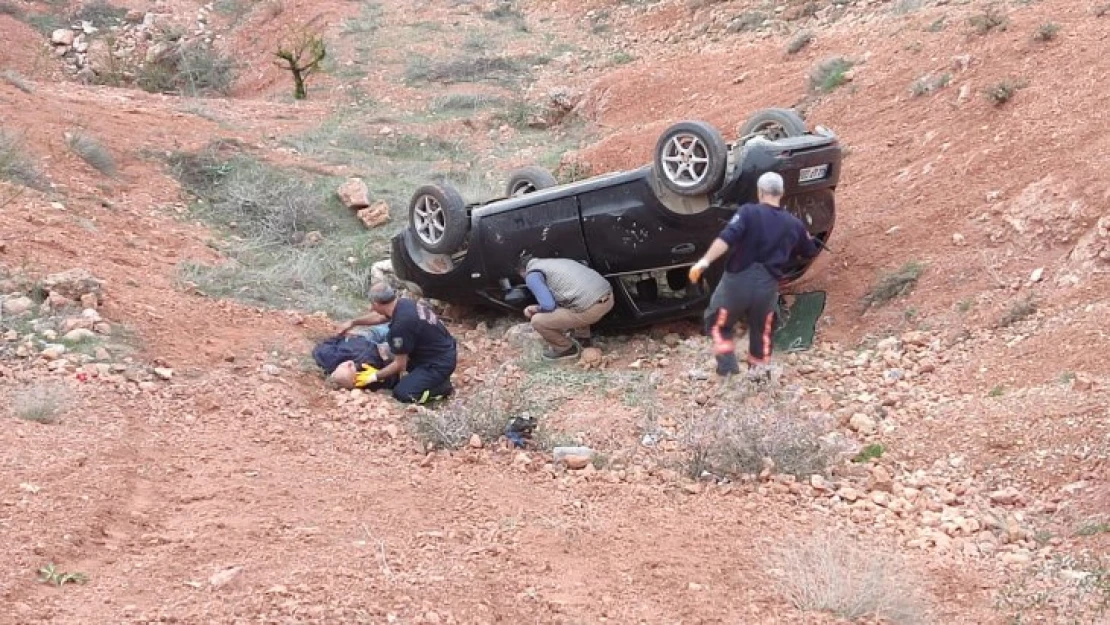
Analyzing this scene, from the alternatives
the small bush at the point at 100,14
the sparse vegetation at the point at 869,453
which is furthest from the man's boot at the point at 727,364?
the small bush at the point at 100,14

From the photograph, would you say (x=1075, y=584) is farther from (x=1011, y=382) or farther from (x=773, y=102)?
(x=773, y=102)

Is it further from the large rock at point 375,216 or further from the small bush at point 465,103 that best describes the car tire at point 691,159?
the small bush at point 465,103

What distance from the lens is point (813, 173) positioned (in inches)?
309

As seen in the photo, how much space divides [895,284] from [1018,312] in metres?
1.15

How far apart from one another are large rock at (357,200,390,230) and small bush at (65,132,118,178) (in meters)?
2.61

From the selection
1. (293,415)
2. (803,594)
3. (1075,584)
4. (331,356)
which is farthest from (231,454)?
(1075,584)

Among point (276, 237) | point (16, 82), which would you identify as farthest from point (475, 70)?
point (276, 237)

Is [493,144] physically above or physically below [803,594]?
below

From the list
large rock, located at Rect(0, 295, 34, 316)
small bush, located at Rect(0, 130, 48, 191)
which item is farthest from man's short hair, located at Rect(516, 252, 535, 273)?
small bush, located at Rect(0, 130, 48, 191)

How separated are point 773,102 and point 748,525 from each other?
846cm

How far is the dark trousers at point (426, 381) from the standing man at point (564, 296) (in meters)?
0.76

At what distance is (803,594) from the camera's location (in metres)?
4.80

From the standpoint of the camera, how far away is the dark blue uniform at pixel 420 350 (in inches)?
313

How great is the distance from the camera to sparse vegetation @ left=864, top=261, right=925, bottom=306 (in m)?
8.34
